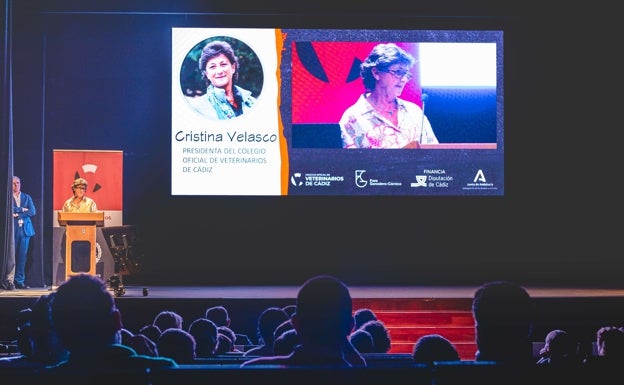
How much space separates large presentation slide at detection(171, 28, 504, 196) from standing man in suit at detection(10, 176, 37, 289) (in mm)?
1812

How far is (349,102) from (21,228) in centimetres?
400

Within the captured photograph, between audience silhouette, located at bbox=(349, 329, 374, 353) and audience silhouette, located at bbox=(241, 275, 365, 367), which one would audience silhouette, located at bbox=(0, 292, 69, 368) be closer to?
audience silhouette, located at bbox=(241, 275, 365, 367)

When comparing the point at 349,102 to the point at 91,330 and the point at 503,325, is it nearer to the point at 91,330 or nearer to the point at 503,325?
the point at 503,325

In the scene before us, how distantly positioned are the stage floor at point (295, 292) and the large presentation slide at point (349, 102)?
121 cm

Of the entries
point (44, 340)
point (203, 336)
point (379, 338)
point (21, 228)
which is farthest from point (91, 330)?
point (21, 228)

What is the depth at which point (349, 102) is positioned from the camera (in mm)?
8625

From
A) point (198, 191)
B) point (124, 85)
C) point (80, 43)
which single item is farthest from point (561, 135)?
point (80, 43)

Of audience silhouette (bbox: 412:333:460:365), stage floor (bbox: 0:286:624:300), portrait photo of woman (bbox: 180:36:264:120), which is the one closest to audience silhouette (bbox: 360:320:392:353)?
audience silhouette (bbox: 412:333:460:365)

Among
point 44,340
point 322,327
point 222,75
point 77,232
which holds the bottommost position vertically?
point 44,340

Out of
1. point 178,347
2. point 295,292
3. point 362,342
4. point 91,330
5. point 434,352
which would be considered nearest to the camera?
point 91,330

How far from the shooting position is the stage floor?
7012 millimetres

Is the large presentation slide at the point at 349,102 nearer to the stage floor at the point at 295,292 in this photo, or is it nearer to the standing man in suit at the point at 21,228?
the stage floor at the point at 295,292

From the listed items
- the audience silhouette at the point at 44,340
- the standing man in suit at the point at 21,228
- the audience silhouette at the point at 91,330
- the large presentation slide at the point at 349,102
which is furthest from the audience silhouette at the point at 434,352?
the standing man in suit at the point at 21,228

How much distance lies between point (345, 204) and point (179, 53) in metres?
2.70
